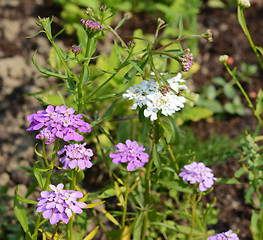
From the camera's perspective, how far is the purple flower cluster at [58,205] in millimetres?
1348

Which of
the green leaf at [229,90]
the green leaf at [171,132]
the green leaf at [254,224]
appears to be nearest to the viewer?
the green leaf at [171,132]

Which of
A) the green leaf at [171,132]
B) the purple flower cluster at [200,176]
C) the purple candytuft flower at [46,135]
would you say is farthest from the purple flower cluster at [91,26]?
the purple flower cluster at [200,176]

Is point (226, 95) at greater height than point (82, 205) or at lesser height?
lesser

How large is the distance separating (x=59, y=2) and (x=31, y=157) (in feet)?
5.78

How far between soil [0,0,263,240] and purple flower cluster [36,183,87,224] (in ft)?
3.57

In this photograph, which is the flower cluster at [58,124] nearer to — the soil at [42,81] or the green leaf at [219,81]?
the soil at [42,81]

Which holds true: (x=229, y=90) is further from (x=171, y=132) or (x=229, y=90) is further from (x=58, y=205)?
(x=58, y=205)

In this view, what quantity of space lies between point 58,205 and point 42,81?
2.11 m

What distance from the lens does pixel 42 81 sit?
3.31 m

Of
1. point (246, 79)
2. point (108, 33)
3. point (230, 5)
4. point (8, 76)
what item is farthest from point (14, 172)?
point (230, 5)

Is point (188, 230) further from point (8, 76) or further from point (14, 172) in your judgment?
point (8, 76)

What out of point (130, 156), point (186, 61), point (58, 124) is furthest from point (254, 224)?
point (58, 124)

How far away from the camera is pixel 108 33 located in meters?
3.88

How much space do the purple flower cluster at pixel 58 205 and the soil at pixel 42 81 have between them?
109cm
